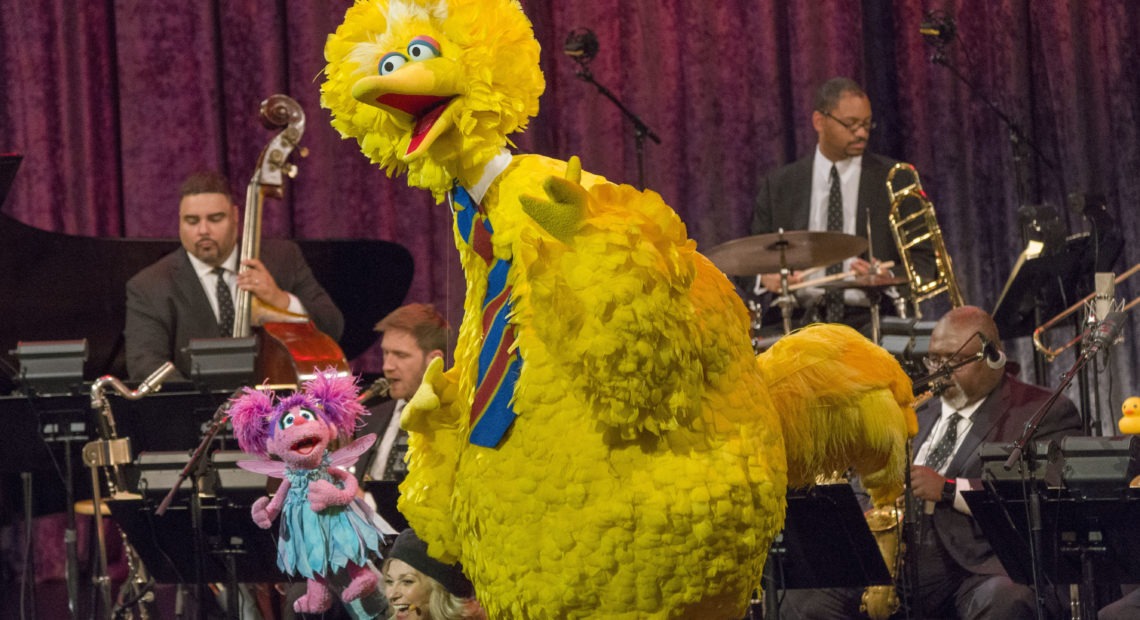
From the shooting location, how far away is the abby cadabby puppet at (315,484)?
3.54 meters

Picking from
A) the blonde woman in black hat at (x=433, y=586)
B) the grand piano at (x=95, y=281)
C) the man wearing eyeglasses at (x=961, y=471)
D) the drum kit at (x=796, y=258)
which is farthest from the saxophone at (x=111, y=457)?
the drum kit at (x=796, y=258)

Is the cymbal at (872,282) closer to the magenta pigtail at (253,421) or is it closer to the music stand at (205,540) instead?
the music stand at (205,540)

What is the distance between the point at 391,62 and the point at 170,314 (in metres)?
4.08

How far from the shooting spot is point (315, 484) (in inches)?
140

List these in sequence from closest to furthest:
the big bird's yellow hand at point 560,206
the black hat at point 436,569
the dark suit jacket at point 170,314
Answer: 1. the big bird's yellow hand at point 560,206
2. the black hat at point 436,569
3. the dark suit jacket at point 170,314

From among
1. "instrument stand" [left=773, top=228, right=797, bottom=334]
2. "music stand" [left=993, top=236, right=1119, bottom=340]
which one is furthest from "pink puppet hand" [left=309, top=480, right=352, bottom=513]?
"music stand" [left=993, top=236, right=1119, bottom=340]

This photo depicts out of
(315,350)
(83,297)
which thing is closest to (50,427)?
(315,350)

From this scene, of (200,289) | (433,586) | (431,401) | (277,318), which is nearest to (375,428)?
(277,318)

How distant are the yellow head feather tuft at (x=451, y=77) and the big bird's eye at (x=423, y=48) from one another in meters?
0.01

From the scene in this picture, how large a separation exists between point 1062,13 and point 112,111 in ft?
15.9

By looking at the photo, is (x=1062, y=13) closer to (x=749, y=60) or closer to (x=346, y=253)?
(x=749, y=60)

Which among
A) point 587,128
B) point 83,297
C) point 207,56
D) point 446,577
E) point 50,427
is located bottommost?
point 446,577

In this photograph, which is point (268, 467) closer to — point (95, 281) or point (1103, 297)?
point (1103, 297)

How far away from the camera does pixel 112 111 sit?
7.67m
